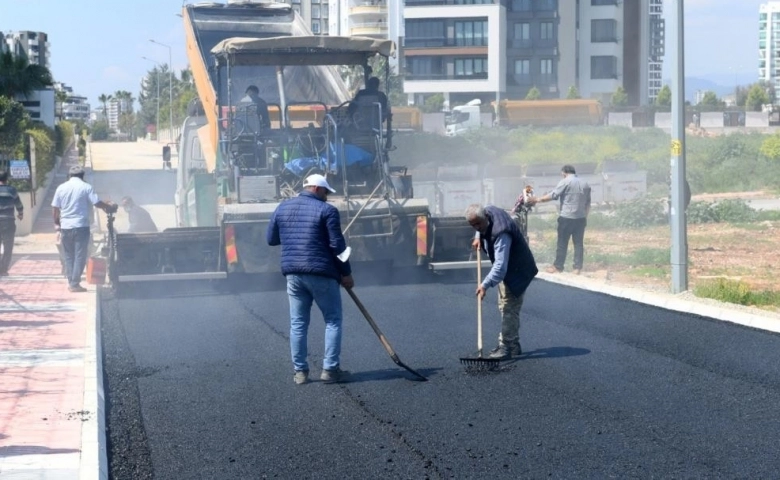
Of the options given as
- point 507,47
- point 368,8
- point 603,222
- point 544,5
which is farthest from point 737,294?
point 368,8

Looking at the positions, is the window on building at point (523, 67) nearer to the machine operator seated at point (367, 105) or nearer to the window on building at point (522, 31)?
the window on building at point (522, 31)

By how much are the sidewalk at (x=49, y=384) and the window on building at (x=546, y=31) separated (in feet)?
213

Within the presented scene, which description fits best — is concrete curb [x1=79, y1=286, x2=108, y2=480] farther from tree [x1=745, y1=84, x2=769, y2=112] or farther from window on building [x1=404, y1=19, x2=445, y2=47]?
tree [x1=745, y1=84, x2=769, y2=112]

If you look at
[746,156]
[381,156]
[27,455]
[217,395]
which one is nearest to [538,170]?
[746,156]

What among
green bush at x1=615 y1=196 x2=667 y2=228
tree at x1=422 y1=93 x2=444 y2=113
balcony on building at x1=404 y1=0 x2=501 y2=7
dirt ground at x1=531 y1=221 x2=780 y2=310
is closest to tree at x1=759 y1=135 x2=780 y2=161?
green bush at x1=615 y1=196 x2=667 y2=228

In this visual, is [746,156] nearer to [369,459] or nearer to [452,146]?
[452,146]

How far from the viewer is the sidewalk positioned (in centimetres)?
646

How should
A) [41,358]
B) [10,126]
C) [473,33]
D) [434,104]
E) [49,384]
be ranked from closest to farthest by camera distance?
1. [49,384]
2. [41,358]
3. [10,126]
4. [434,104]
5. [473,33]

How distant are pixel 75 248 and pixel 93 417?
7509mm

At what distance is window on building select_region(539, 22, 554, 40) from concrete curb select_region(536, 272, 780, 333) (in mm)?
64147

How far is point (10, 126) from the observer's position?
87.4 feet

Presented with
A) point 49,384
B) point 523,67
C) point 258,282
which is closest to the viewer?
point 49,384

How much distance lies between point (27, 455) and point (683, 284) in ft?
29.5

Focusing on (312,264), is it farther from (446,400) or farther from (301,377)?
(446,400)
